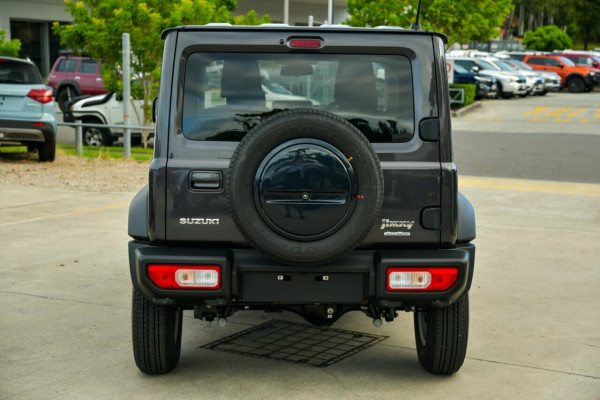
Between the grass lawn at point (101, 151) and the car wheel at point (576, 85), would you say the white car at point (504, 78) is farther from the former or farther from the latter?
the grass lawn at point (101, 151)

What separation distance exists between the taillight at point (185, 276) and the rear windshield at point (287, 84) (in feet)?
2.35

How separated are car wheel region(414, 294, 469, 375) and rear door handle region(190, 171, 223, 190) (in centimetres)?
141

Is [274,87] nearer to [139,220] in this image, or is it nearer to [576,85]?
[139,220]

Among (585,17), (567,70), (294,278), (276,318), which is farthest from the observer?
(585,17)

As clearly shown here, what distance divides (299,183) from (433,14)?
30.6 meters

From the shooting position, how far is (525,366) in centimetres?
545

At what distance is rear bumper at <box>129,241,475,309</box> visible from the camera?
4605 mm

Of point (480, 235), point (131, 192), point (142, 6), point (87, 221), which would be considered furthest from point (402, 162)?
point (142, 6)

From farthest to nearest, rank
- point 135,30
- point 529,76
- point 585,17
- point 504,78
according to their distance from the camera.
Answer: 1. point 585,17
2. point 529,76
3. point 504,78
4. point 135,30

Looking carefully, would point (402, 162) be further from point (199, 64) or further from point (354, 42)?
point (199, 64)

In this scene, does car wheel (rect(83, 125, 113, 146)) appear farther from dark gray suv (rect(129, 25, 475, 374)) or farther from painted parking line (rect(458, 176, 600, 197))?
dark gray suv (rect(129, 25, 475, 374))

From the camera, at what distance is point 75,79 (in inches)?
1136

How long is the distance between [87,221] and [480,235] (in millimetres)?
4481

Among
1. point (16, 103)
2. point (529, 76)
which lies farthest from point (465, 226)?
point (529, 76)
